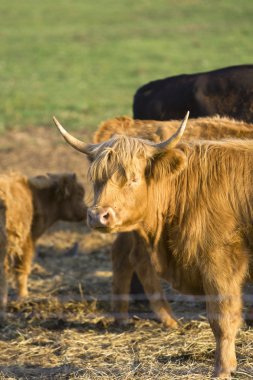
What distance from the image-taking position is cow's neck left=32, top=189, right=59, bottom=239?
850cm

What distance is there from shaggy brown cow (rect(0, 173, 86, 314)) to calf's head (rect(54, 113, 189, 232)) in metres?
2.31

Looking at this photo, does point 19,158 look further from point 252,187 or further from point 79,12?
point 79,12

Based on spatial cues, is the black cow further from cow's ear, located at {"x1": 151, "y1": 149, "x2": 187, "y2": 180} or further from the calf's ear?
cow's ear, located at {"x1": 151, "y1": 149, "x2": 187, "y2": 180}

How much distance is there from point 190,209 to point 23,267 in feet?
9.57

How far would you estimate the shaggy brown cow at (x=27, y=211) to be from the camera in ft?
25.9

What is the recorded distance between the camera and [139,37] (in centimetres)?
3219

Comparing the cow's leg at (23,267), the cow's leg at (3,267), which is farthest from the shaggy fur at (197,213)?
the cow's leg at (23,267)

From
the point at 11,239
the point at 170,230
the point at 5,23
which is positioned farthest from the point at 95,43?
the point at 170,230

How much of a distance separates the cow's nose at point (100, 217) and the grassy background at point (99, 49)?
10666mm

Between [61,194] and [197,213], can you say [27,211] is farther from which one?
[197,213]

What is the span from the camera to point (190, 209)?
18.3 feet

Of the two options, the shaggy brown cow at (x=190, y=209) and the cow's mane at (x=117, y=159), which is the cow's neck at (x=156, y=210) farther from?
the cow's mane at (x=117, y=159)

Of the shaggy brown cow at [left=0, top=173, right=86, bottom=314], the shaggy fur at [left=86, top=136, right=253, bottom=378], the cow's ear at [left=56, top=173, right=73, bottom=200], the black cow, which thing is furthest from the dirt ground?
the black cow

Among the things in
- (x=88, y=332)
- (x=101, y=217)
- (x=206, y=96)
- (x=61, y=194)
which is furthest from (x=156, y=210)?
(x=61, y=194)
